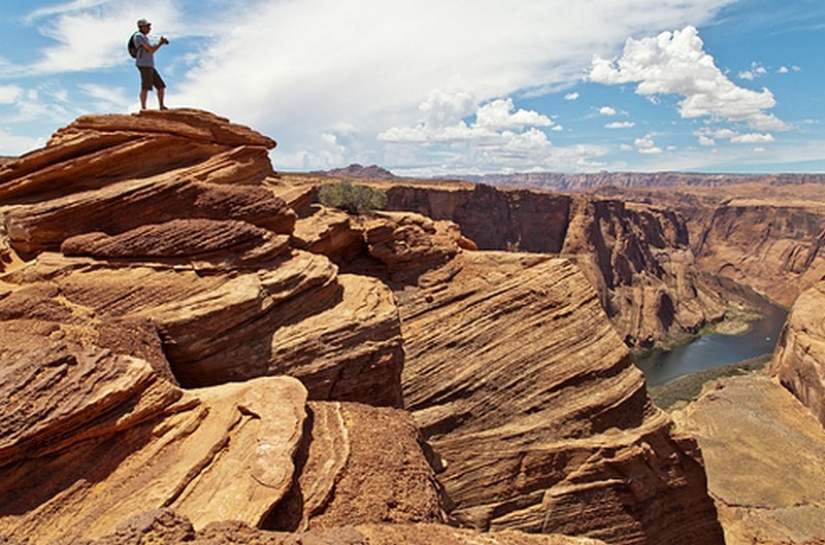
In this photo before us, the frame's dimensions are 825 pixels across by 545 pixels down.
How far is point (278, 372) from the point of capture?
10.8m

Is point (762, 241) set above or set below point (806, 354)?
above

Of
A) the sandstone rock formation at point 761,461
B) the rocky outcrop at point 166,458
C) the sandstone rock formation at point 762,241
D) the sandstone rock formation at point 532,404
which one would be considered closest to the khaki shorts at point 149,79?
the sandstone rock formation at point 532,404

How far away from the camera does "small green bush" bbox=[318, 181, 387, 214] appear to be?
20609 mm

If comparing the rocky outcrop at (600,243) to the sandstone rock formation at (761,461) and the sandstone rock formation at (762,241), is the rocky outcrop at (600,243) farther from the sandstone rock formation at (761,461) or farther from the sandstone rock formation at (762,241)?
the sandstone rock formation at (761,461)

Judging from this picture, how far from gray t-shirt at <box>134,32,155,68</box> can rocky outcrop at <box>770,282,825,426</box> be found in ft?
142

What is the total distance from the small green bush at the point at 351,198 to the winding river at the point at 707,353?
158ft

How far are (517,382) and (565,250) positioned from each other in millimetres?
65840

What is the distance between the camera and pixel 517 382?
55.1 ft

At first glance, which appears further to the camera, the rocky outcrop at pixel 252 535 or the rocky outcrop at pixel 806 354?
the rocky outcrop at pixel 806 354

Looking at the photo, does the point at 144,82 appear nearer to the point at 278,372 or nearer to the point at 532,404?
the point at 278,372

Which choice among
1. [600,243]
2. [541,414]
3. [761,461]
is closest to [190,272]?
[541,414]

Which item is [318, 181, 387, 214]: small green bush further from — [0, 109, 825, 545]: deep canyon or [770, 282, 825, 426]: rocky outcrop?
[770, 282, 825, 426]: rocky outcrop

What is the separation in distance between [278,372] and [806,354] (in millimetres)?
43659

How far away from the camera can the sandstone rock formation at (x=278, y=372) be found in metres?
6.56
